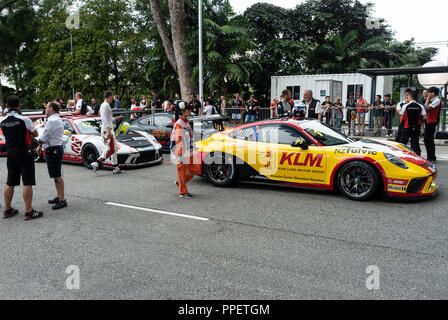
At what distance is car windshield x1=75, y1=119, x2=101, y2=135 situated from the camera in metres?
11.0

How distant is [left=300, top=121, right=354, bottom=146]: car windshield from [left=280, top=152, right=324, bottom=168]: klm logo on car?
320mm

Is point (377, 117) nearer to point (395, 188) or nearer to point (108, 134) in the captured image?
point (395, 188)

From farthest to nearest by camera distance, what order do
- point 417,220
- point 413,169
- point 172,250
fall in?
point 413,169
point 417,220
point 172,250

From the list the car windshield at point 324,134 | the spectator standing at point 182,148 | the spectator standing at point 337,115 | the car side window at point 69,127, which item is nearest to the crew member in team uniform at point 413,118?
the car windshield at point 324,134

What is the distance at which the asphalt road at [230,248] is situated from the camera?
146 inches

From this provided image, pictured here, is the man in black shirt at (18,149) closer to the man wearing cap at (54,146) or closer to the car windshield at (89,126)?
the man wearing cap at (54,146)

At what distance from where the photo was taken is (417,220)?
224 inches

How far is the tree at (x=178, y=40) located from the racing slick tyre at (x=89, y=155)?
10761mm

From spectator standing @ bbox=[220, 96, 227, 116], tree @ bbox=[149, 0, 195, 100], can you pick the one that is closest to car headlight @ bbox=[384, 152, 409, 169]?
spectator standing @ bbox=[220, 96, 227, 116]

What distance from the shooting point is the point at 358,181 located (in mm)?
6730

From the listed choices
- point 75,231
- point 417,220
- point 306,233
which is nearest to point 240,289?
point 306,233

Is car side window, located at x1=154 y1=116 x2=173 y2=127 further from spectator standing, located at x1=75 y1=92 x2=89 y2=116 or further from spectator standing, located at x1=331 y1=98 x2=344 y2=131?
spectator standing, located at x1=331 y1=98 x2=344 y2=131

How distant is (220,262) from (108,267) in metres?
1.16

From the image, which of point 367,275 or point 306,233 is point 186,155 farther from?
point 367,275
